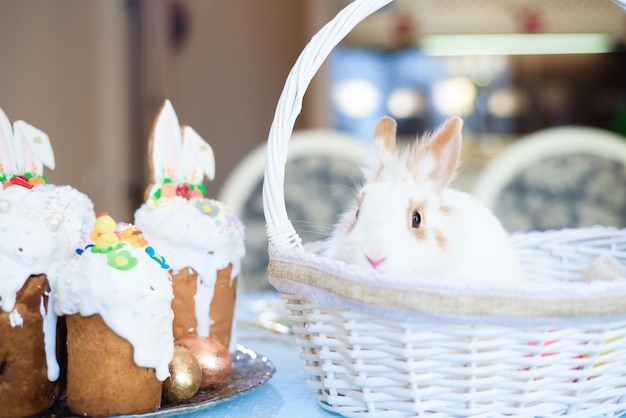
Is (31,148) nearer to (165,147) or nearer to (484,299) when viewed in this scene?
(165,147)

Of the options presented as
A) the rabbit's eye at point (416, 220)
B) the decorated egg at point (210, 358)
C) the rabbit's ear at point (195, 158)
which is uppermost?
the rabbit's ear at point (195, 158)

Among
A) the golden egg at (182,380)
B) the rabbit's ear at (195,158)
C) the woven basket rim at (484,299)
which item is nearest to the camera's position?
the woven basket rim at (484,299)

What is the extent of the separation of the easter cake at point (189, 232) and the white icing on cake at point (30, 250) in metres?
0.20

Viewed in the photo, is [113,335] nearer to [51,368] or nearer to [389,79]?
[51,368]

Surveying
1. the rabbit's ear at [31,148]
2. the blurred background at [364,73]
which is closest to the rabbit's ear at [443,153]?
the rabbit's ear at [31,148]

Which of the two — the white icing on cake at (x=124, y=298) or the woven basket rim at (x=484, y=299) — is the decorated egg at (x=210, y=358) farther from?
the woven basket rim at (x=484, y=299)

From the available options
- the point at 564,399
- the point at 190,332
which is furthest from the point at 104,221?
the point at 564,399

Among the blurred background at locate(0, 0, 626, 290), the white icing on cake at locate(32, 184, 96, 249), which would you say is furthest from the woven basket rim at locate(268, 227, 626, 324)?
the blurred background at locate(0, 0, 626, 290)

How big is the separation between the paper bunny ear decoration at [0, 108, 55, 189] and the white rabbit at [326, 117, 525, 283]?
41 centimetres

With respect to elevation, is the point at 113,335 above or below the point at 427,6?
below

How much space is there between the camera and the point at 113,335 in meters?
0.77

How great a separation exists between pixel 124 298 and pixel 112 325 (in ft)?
0.11

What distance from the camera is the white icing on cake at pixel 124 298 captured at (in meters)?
0.76

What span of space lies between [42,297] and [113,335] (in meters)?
0.09
